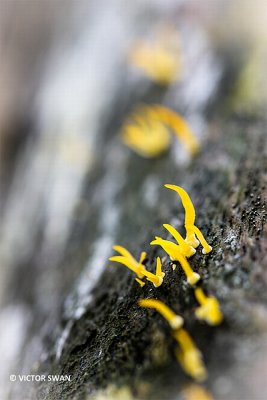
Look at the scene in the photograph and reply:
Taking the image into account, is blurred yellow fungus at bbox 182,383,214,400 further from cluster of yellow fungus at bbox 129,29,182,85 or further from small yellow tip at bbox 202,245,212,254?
cluster of yellow fungus at bbox 129,29,182,85

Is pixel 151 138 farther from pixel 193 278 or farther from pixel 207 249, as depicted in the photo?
pixel 193 278

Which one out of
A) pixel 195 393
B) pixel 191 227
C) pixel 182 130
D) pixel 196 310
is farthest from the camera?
pixel 182 130

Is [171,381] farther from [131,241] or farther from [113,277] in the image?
[131,241]

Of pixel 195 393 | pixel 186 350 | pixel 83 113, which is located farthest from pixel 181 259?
pixel 83 113

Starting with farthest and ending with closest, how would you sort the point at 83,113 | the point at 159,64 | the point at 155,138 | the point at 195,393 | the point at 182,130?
the point at 83,113 < the point at 159,64 < the point at 155,138 < the point at 182,130 < the point at 195,393

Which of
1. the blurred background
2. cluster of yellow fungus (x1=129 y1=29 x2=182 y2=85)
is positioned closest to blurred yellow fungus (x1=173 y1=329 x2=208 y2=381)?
the blurred background

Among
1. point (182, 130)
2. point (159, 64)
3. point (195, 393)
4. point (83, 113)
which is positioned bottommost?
point (83, 113)

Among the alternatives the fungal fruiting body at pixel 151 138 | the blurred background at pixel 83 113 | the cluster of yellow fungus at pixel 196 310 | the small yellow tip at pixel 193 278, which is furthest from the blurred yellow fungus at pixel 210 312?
the fungal fruiting body at pixel 151 138
